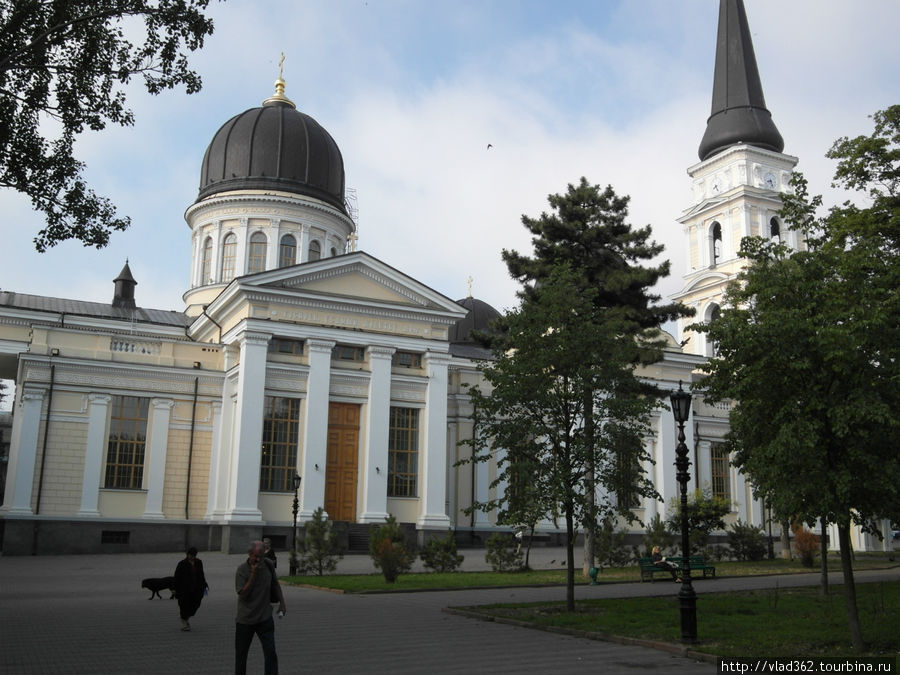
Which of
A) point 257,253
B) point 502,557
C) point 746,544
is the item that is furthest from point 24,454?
point 746,544

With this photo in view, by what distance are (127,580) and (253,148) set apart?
28170mm

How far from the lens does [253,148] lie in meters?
44.7

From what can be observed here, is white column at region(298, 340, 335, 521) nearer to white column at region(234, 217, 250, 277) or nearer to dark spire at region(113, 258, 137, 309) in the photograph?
white column at region(234, 217, 250, 277)

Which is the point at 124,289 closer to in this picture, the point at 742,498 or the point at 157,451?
the point at 157,451

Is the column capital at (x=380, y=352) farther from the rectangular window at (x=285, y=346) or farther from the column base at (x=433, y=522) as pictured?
the column base at (x=433, y=522)

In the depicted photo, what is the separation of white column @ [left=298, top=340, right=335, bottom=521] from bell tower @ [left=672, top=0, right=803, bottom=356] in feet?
104

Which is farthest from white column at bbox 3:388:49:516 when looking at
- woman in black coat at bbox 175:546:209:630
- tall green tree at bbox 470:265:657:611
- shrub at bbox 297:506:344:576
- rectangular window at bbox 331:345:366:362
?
tall green tree at bbox 470:265:657:611

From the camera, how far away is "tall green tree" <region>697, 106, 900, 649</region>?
37.0 ft

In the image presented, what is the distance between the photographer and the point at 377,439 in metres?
35.6

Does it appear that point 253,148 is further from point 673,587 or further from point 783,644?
point 783,644

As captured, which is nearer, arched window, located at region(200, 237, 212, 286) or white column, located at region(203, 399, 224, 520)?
white column, located at region(203, 399, 224, 520)

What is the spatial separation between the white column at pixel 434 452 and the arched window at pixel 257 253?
11986 mm

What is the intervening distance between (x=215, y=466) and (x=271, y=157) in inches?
694

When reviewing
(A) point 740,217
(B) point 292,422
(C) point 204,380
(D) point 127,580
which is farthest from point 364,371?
(A) point 740,217
